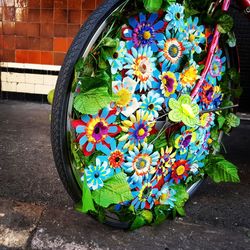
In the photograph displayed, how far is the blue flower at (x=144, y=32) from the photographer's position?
58.4 inches

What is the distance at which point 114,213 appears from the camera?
5.51 ft

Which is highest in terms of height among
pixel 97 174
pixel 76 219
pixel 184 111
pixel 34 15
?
pixel 34 15

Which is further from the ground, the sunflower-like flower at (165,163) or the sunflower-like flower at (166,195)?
the sunflower-like flower at (165,163)

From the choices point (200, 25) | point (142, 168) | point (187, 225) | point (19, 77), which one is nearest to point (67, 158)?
point (142, 168)

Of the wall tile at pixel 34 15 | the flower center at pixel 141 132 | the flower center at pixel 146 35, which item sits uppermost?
the wall tile at pixel 34 15

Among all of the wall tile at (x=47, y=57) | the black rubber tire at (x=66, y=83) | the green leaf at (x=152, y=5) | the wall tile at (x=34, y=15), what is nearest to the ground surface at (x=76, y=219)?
the black rubber tire at (x=66, y=83)

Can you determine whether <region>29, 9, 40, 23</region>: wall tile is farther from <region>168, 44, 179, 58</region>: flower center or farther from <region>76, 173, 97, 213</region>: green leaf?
<region>76, 173, 97, 213</region>: green leaf

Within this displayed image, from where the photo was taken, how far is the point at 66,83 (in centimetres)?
138

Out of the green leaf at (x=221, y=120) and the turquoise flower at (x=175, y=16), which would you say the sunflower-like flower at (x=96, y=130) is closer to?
the turquoise flower at (x=175, y=16)

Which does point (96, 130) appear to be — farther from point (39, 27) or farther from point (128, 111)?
point (39, 27)

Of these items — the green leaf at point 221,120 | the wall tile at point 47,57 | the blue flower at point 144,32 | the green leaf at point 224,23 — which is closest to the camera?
the blue flower at point 144,32

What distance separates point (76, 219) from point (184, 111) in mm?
818

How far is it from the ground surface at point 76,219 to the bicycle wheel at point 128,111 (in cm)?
11

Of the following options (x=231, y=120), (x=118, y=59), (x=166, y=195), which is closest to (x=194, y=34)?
(x=118, y=59)
